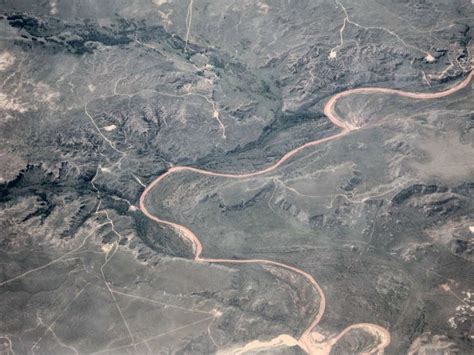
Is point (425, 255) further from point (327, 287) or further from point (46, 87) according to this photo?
point (46, 87)

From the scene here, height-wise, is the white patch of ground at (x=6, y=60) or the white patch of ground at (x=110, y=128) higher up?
the white patch of ground at (x=6, y=60)

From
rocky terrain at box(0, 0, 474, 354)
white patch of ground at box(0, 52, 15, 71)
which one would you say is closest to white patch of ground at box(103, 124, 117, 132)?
rocky terrain at box(0, 0, 474, 354)

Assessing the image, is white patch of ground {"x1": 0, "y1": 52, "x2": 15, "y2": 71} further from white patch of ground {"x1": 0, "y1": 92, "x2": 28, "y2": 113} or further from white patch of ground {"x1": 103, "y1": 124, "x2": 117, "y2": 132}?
white patch of ground {"x1": 103, "y1": 124, "x2": 117, "y2": 132}

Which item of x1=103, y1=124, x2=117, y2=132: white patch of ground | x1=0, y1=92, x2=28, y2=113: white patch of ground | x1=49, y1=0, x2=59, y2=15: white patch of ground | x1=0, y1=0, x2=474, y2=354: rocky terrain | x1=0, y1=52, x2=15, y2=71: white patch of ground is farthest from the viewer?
x1=49, y1=0, x2=59, y2=15: white patch of ground

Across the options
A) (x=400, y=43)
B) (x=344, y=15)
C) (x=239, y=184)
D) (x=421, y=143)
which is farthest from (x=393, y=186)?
(x=344, y=15)

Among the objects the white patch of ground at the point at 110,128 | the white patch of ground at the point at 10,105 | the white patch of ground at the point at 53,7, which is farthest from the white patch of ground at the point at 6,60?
the white patch of ground at the point at 110,128

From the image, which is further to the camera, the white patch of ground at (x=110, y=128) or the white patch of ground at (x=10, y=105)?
the white patch of ground at (x=10, y=105)

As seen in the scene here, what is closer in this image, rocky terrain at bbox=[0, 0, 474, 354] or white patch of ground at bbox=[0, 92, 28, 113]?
rocky terrain at bbox=[0, 0, 474, 354]

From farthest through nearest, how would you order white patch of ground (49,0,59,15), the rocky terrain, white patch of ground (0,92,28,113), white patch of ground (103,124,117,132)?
white patch of ground (49,0,59,15) < white patch of ground (0,92,28,113) < white patch of ground (103,124,117,132) < the rocky terrain

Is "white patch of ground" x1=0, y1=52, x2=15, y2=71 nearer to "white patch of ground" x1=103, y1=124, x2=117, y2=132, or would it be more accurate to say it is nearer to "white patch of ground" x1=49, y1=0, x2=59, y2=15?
"white patch of ground" x1=49, y1=0, x2=59, y2=15

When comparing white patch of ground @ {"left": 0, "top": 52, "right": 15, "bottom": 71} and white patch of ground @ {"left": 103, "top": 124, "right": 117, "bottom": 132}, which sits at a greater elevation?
white patch of ground @ {"left": 0, "top": 52, "right": 15, "bottom": 71}

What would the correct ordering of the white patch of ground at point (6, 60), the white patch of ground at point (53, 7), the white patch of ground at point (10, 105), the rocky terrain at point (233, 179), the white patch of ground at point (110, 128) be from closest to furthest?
the rocky terrain at point (233, 179) < the white patch of ground at point (110, 128) < the white patch of ground at point (10, 105) < the white patch of ground at point (6, 60) < the white patch of ground at point (53, 7)

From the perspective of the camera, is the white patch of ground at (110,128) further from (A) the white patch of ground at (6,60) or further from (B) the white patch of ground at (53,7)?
(B) the white patch of ground at (53,7)
